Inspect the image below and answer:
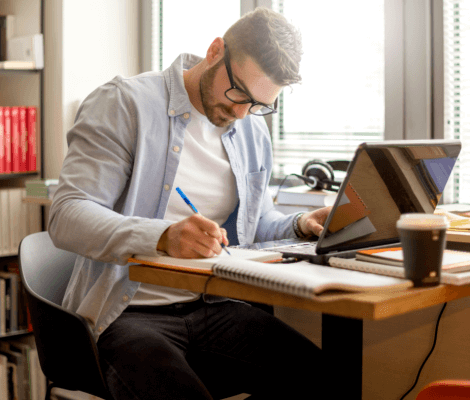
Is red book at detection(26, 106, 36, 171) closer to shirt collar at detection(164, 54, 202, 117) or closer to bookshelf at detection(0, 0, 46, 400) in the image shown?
bookshelf at detection(0, 0, 46, 400)

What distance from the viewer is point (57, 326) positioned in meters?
1.27

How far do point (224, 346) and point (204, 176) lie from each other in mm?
432

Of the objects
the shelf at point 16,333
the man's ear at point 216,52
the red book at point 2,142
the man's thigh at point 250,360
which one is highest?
the man's ear at point 216,52

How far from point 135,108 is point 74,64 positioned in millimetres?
1521

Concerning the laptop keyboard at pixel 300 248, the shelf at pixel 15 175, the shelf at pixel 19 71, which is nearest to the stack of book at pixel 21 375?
the shelf at pixel 15 175

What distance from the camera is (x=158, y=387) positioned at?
1100 millimetres

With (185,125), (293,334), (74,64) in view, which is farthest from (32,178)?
(293,334)

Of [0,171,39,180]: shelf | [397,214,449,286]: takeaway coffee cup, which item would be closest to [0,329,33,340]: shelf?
[0,171,39,180]: shelf

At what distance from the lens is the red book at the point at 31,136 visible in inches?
107

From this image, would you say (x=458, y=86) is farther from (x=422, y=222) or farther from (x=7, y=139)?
(x=7, y=139)

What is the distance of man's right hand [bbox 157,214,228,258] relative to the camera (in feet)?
3.52

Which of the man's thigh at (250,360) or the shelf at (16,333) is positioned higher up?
the man's thigh at (250,360)

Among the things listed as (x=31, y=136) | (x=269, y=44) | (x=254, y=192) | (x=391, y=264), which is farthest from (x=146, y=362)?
(x=31, y=136)

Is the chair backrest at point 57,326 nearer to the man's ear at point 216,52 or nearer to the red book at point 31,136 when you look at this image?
the man's ear at point 216,52
